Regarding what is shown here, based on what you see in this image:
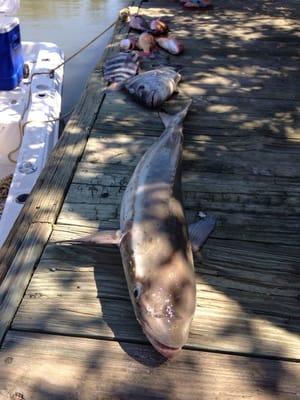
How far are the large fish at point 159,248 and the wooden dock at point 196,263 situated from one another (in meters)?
0.15

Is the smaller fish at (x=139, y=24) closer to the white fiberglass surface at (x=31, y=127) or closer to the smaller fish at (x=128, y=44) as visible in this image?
the smaller fish at (x=128, y=44)

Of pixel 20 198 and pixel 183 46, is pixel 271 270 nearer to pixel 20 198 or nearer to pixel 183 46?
pixel 20 198

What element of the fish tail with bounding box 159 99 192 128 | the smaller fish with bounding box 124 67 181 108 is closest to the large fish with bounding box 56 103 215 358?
the fish tail with bounding box 159 99 192 128

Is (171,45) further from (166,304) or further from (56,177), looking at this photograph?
(166,304)

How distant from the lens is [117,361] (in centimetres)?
216

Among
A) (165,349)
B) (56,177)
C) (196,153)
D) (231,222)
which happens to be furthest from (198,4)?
(165,349)

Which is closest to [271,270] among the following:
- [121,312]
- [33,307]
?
[121,312]

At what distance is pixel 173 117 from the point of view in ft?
13.3

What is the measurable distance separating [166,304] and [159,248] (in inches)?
13.5

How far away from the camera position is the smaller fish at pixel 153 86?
4387 millimetres

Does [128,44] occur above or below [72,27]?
above

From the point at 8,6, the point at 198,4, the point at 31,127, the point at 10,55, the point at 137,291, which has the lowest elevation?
the point at 31,127

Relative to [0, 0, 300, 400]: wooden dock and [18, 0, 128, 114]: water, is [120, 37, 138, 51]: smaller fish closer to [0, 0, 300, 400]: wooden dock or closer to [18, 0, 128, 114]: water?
[0, 0, 300, 400]: wooden dock

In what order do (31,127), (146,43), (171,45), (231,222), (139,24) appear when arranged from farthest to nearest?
(139,24) → (171,45) → (146,43) → (31,127) → (231,222)
